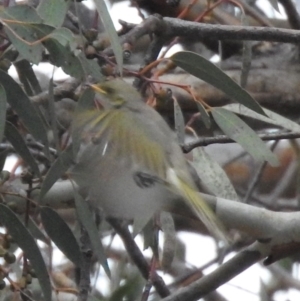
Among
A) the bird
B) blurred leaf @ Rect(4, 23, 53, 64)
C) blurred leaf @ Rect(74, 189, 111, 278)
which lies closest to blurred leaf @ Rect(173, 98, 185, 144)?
the bird

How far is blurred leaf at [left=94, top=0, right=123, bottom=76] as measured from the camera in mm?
1152

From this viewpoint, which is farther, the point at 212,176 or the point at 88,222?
the point at 212,176

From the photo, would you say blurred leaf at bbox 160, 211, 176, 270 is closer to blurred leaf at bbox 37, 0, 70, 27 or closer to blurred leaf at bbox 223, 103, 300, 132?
blurred leaf at bbox 223, 103, 300, 132

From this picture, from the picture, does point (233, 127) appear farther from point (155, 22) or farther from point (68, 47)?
point (68, 47)

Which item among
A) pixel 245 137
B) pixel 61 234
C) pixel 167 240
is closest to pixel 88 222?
pixel 61 234

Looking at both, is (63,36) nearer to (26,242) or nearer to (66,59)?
(66,59)

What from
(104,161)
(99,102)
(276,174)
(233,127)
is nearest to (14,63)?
(99,102)

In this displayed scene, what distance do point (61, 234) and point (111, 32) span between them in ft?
1.21

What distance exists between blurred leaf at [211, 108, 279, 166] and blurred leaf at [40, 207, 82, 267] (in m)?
0.31

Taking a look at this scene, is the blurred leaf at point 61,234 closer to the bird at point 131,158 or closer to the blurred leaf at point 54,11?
the bird at point 131,158

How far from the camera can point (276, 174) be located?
3307mm

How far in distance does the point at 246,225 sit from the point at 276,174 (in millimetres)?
2100

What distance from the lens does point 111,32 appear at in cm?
117

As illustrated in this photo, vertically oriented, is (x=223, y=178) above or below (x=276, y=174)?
above
